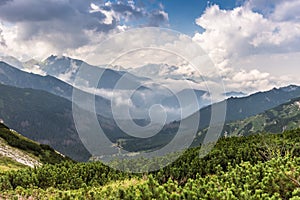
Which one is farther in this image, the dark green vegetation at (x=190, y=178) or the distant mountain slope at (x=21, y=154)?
the distant mountain slope at (x=21, y=154)

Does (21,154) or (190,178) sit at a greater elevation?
(190,178)

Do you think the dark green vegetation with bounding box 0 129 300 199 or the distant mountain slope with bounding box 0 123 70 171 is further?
the distant mountain slope with bounding box 0 123 70 171

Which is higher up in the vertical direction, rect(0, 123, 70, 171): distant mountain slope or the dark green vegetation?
the dark green vegetation

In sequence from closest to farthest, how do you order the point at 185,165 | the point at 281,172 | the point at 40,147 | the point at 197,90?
the point at 281,172, the point at 197,90, the point at 185,165, the point at 40,147

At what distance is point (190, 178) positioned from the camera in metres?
16.0

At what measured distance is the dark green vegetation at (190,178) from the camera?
10984mm

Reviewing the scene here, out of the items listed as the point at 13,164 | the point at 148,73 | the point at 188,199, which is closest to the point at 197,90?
the point at 148,73

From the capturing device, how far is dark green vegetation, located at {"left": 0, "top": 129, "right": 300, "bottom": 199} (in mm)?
10984

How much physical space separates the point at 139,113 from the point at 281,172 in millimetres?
8363

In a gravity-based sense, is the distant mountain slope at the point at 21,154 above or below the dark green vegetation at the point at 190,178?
below

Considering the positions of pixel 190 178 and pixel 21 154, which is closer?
pixel 190 178

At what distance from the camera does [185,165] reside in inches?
818

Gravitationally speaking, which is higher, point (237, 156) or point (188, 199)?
point (237, 156)

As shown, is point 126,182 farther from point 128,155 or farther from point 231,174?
point 231,174
